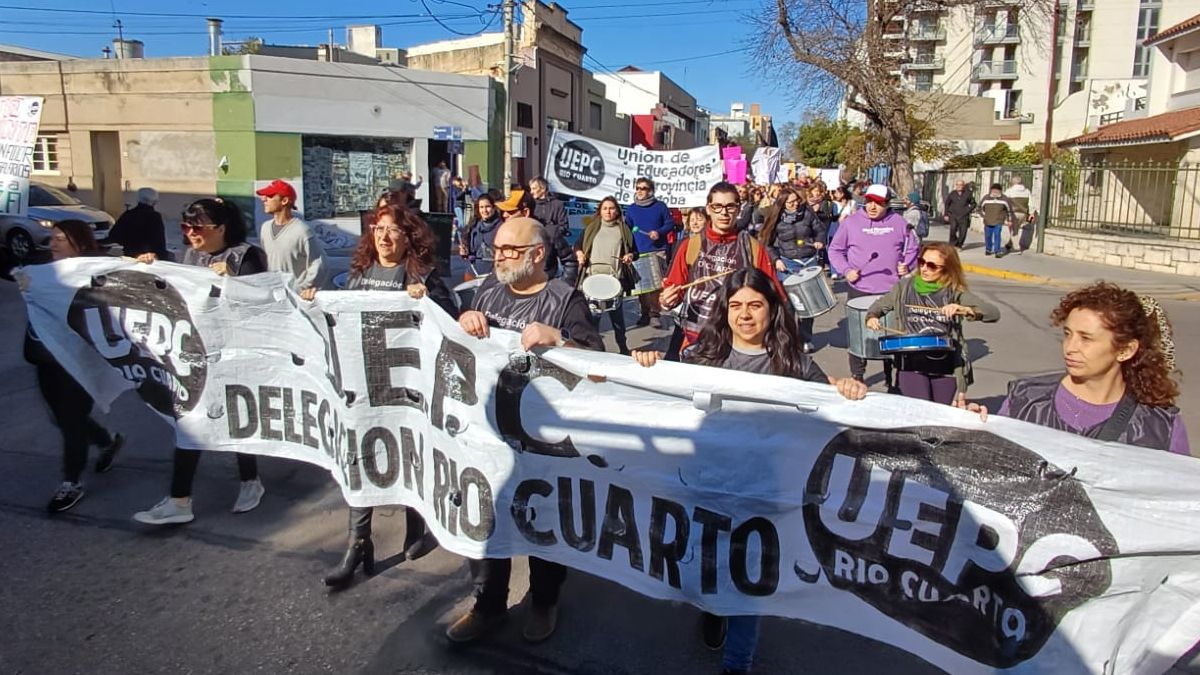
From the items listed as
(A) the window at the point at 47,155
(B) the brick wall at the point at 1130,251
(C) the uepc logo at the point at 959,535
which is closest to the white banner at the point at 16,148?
(C) the uepc logo at the point at 959,535

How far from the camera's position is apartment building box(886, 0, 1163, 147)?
5428cm

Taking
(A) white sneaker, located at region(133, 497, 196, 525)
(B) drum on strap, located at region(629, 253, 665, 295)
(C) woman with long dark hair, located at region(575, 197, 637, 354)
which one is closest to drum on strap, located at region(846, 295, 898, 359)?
(B) drum on strap, located at region(629, 253, 665, 295)

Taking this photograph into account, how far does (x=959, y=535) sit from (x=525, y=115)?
32691 millimetres

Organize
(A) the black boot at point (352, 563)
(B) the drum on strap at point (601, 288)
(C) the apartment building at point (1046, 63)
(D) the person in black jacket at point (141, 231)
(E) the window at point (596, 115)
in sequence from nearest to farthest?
1. (A) the black boot at point (352, 563)
2. (B) the drum on strap at point (601, 288)
3. (D) the person in black jacket at point (141, 231)
4. (E) the window at point (596, 115)
5. (C) the apartment building at point (1046, 63)

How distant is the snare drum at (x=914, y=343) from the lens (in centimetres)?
475

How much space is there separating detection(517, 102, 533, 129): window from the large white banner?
29939mm

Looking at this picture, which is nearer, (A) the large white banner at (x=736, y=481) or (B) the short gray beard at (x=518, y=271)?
(A) the large white banner at (x=736, y=481)

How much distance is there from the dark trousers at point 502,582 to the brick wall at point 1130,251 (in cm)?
1720

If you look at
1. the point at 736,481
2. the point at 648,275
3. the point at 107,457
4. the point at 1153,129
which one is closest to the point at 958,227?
the point at 1153,129

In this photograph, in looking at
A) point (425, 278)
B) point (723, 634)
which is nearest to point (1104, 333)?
point (723, 634)

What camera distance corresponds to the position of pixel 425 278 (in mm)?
4215

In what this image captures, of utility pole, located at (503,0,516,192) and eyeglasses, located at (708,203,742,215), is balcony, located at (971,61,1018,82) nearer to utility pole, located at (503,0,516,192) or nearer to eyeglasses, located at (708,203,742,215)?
utility pole, located at (503,0,516,192)

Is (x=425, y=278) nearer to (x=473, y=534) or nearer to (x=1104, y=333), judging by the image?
(x=473, y=534)

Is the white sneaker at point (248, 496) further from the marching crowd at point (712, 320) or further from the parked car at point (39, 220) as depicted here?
the parked car at point (39, 220)
